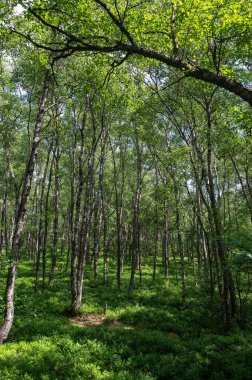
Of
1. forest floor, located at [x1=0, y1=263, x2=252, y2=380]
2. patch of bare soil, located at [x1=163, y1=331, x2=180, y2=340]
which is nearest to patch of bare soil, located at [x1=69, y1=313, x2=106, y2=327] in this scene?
forest floor, located at [x1=0, y1=263, x2=252, y2=380]

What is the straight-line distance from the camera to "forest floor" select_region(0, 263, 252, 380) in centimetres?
918

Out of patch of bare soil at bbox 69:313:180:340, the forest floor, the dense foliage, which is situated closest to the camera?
the dense foliage

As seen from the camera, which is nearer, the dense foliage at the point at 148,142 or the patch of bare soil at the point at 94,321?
the dense foliage at the point at 148,142

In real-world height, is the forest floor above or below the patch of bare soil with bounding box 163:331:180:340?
above

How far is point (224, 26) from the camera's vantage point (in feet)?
21.1

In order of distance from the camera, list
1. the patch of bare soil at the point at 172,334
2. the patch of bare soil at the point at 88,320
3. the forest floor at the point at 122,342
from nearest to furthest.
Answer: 1. the forest floor at the point at 122,342
2. the patch of bare soil at the point at 172,334
3. the patch of bare soil at the point at 88,320

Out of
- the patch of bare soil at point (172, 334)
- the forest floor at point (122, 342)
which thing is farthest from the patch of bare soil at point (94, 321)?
the patch of bare soil at point (172, 334)

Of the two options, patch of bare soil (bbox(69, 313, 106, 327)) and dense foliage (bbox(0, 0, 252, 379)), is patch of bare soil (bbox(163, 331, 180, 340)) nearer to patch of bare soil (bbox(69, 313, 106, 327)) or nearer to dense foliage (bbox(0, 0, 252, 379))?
dense foliage (bbox(0, 0, 252, 379))

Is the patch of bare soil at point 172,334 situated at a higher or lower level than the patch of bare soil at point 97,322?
lower

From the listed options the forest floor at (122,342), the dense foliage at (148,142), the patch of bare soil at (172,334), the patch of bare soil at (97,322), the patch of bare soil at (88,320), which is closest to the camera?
the dense foliage at (148,142)

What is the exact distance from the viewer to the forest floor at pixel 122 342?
30.1 feet

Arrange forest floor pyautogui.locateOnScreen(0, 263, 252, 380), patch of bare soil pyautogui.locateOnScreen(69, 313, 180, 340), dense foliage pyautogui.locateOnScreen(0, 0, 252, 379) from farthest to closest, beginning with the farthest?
patch of bare soil pyautogui.locateOnScreen(69, 313, 180, 340), forest floor pyautogui.locateOnScreen(0, 263, 252, 380), dense foliage pyautogui.locateOnScreen(0, 0, 252, 379)

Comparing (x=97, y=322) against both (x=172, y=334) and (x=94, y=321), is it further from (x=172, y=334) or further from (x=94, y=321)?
(x=172, y=334)

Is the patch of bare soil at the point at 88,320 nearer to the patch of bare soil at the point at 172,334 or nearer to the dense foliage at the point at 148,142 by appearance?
the dense foliage at the point at 148,142
